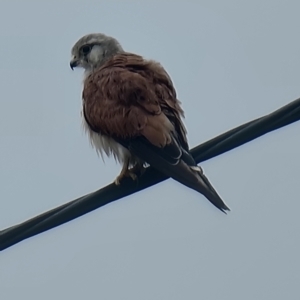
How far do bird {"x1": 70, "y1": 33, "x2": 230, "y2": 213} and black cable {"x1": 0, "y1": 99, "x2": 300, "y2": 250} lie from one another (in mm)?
543

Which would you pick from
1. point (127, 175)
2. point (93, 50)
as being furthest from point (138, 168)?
point (93, 50)

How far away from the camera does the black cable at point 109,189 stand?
12.6ft

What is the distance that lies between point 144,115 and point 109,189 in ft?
3.02

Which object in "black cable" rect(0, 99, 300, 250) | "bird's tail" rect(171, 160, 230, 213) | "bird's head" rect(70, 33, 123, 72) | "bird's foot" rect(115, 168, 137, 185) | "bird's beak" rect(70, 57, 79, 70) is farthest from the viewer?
"bird's beak" rect(70, 57, 79, 70)

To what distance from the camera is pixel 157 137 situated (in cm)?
496

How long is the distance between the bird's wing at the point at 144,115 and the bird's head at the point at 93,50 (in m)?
0.86

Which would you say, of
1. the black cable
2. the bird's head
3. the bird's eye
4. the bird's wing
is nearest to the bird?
the bird's wing

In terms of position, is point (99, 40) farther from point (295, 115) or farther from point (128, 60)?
point (295, 115)

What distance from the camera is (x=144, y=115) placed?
515 centimetres

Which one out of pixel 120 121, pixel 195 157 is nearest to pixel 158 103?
pixel 120 121

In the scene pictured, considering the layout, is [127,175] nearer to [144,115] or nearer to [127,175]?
[127,175]

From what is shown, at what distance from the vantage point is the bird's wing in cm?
479

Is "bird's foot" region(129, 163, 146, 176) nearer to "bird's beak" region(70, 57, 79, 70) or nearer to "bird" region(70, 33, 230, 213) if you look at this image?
"bird" region(70, 33, 230, 213)

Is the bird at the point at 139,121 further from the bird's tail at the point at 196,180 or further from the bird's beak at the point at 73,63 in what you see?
the bird's beak at the point at 73,63
